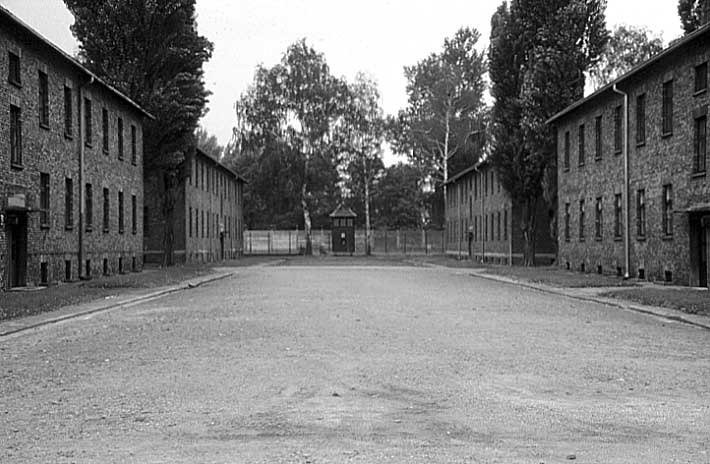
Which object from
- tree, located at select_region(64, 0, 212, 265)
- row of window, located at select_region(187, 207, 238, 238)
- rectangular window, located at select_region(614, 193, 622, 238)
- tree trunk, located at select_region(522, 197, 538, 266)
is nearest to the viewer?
rectangular window, located at select_region(614, 193, 622, 238)

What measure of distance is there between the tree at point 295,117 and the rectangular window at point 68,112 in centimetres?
4673

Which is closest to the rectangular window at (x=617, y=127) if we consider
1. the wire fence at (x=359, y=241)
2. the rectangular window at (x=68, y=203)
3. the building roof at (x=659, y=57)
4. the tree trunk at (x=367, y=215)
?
the building roof at (x=659, y=57)

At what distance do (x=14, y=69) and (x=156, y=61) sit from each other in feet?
56.0

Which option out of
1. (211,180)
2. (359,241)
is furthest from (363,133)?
(211,180)

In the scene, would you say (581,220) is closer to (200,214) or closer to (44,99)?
(44,99)

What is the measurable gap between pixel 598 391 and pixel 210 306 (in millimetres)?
14450

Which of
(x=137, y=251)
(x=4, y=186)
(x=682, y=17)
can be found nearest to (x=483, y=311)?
(x=4, y=186)

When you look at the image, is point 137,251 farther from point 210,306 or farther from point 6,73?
point 210,306

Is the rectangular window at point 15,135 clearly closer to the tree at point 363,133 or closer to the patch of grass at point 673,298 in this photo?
the patch of grass at point 673,298

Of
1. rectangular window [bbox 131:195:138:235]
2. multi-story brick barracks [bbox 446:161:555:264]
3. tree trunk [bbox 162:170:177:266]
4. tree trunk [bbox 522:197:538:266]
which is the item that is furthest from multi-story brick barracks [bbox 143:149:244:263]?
multi-story brick barracks [bbox 446:161:555:264]

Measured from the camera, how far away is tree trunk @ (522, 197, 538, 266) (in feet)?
170

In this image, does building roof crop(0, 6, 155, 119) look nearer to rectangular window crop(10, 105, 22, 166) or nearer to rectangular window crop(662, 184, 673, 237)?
rectangular window crop(10, 105, 22, 166)

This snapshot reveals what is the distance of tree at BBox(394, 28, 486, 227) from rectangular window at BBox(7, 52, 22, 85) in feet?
186

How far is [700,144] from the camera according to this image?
29.5 metres
